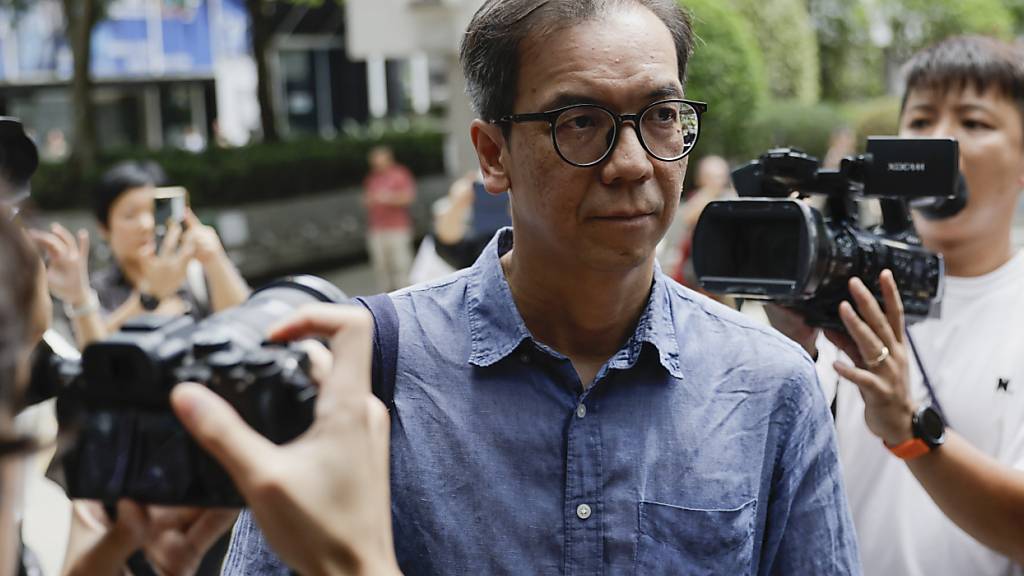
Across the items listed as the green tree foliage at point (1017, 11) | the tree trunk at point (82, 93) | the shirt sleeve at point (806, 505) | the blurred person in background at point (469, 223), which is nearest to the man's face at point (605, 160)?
the shirt sleeve at point (806, 505)

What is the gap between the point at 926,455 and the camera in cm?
270

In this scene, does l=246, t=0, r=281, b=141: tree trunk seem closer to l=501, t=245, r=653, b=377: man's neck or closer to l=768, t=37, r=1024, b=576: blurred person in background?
l=768, t=37, r=1024, b=576: blurred person in background

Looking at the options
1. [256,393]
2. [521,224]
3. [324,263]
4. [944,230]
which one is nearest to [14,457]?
[256,393]

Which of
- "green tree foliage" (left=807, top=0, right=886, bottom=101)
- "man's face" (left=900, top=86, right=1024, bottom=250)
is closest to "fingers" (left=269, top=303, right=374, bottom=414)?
"man's face" (left=900, top=86, right=1024, bottom=250)

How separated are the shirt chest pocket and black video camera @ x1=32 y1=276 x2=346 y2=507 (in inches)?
32.1

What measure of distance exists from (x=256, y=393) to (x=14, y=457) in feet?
0.84

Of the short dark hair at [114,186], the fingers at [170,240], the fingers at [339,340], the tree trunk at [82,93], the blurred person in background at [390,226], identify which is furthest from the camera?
the tree trunk at [82,93]

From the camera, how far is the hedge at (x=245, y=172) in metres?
16.7

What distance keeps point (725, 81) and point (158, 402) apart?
16.9 meters

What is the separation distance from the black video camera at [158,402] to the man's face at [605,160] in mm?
786

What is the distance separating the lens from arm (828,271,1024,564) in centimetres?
263

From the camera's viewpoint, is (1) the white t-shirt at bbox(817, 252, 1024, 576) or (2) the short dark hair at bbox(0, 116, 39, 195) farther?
(1) the white t-shirt at bbox(817, 252, 1024, 576)

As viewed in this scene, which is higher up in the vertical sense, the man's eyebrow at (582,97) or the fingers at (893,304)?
the man's eyebrow at (582,97)

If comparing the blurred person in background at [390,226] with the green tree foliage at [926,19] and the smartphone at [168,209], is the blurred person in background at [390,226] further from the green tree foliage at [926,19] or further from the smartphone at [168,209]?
the green tree foliage at [926,19]
